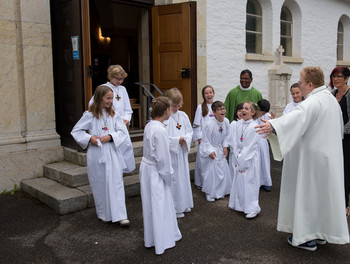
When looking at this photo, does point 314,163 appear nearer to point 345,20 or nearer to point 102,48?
point 102,48

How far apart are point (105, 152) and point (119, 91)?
1342mm

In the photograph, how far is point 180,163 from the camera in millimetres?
4941

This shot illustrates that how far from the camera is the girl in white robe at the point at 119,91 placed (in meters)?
5.31

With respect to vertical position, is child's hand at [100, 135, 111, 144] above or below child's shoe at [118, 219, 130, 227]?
above

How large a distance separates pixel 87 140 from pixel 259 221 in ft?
7.61

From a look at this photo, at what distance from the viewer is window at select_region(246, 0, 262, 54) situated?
35.5 ft

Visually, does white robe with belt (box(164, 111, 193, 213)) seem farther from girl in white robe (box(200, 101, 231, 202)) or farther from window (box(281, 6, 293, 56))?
window (box(281, 6, 293, 56))

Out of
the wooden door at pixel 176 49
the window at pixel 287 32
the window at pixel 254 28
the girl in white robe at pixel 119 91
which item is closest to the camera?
the girl in white robe at pixel 119 91

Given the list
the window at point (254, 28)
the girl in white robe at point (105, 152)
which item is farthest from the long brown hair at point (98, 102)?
the window at point (254, 28)

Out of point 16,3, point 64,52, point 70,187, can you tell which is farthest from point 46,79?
point 70,187

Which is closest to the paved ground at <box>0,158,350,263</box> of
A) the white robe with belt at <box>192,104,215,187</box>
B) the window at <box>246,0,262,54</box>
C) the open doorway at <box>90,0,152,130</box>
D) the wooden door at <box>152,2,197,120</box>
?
the white robe with belt at <box>192,104,215,187</box>

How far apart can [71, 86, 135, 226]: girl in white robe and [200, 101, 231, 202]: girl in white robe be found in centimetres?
144

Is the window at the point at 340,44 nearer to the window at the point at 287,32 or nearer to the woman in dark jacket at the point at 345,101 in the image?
the window at the point at 287,32

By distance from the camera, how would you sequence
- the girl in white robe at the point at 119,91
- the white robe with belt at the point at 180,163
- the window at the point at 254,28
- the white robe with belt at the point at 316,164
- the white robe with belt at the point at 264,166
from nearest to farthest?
the white robe with belt at the point at 316,164 < the white robe with belt at the point at 180,163 < the girl in white robe at the point at 119,91 < the white robe with belt at the point at 264,166 < the window at the point at 254,28
